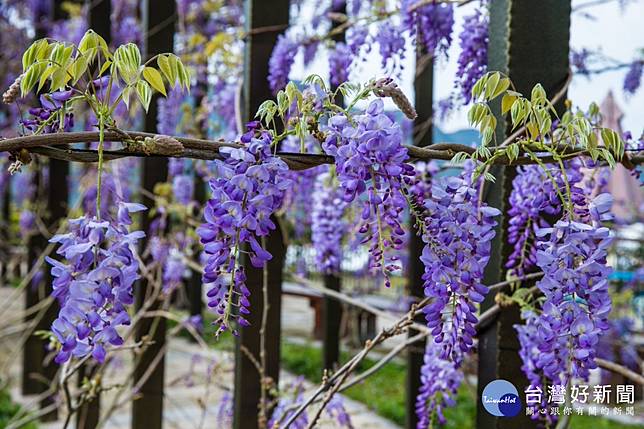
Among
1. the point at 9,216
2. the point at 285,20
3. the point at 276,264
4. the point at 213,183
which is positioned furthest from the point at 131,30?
the point at 9,216

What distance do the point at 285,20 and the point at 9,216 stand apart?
5280 millimetres

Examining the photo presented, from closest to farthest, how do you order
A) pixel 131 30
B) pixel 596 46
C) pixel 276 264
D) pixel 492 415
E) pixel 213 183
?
1. pixel 213 183
2. pixel 492 415
3. pixel 276 264
4. pixel 596 46
5. pixel 131 30

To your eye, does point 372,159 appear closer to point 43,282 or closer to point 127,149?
point 127,149

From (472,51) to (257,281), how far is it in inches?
26.9

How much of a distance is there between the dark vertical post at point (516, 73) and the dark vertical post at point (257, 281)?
0.57 metres

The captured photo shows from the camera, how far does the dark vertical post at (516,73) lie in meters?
1.06

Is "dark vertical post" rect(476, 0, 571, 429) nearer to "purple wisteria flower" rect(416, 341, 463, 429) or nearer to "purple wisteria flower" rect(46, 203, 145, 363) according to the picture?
"purple wisteria flower" rect(416, 341, 463, 429)

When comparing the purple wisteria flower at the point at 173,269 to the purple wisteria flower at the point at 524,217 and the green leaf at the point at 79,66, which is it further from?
the green leaf at the point at 79,66

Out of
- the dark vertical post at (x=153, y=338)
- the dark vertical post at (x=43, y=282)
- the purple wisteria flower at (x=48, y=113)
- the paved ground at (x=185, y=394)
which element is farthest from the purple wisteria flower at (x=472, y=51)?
the dark vertical post at (x=43, y=282)

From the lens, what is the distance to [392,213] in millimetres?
654

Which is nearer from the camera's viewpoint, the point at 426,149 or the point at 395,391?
the point at 426,149

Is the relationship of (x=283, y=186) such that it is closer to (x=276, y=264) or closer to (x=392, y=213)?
(x=392, y=213)

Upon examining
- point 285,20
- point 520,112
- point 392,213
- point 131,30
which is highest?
point 131,30

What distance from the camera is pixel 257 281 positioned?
1.50 metres
